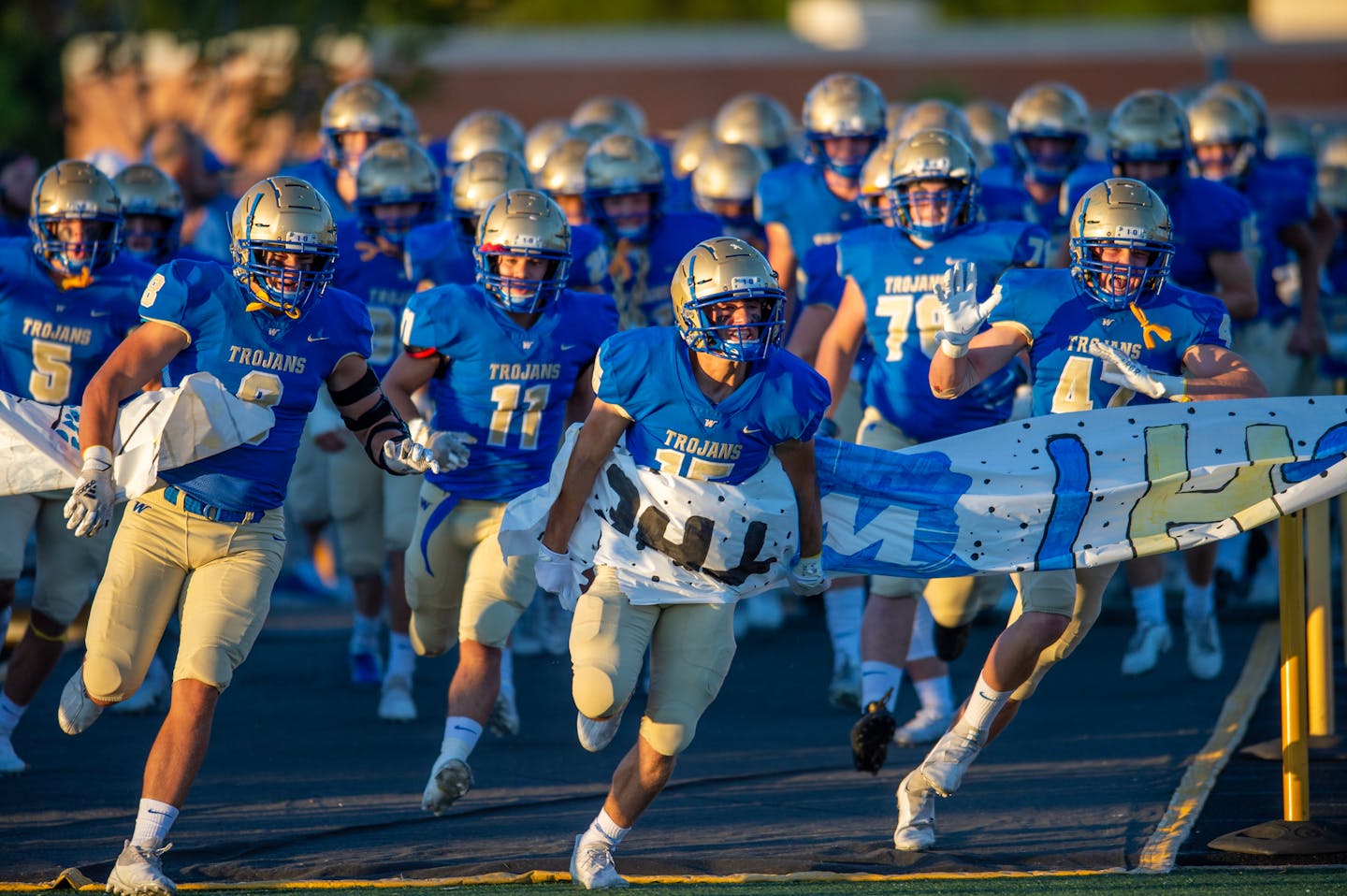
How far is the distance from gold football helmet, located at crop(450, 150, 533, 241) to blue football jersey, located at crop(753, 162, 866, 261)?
41.1 inches

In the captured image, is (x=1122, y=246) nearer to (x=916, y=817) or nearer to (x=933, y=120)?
(x=916, y=817)

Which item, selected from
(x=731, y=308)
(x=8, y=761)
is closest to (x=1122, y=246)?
(x=731, y=308)

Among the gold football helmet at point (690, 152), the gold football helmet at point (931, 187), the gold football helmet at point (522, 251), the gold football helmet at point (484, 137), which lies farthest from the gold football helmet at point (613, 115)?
the gold football helmet at point (522, 251)

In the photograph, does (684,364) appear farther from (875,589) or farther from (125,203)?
(125,203)

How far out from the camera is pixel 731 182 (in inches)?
337

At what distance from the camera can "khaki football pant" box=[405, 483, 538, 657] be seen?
5848 mm

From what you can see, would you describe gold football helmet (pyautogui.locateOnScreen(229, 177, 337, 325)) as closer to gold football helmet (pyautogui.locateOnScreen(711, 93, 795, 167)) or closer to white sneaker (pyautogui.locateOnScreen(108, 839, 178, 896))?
white sneaker (pyautogui.locateOnScreen(108, 839, 178, 896))

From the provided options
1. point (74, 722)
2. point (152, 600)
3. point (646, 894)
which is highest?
point (152, 600)

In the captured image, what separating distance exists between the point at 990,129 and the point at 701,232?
2.92m

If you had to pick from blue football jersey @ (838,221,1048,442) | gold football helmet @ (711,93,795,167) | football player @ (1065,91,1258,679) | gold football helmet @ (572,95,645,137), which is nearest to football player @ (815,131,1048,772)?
blue football jersey @ (838,221,1048,442)

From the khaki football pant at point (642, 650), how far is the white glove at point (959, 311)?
0.98 metres

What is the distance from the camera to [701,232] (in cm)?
777

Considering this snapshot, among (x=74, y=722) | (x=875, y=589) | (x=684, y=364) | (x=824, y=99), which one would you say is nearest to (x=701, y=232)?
(x=824, y=99)

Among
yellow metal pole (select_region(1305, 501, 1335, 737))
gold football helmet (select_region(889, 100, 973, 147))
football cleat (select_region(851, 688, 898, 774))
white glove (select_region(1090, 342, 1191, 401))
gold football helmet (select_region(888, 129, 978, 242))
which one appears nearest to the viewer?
white glove (select_region(1090, 342, 1191, 401))
